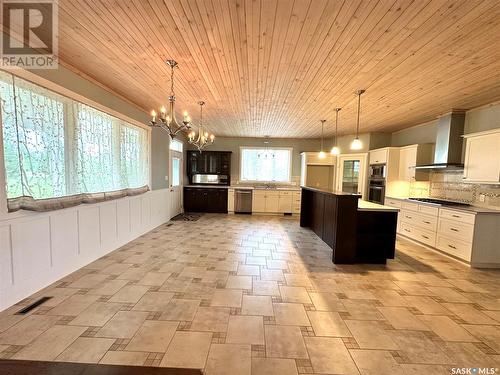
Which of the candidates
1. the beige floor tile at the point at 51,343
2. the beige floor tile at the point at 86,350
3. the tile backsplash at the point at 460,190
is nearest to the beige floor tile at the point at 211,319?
the beige floor tile at the point at 86,350

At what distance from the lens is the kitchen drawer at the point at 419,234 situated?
14.1 feet

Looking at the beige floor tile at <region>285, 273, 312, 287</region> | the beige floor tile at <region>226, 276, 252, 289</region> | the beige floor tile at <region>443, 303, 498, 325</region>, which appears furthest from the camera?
the beige floor tile at <region>285, 273, 312, 287</region>

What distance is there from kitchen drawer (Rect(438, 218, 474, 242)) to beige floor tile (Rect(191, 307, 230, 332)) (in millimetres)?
3909

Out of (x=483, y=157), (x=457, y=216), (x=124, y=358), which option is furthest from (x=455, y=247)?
(x=124, y=358)

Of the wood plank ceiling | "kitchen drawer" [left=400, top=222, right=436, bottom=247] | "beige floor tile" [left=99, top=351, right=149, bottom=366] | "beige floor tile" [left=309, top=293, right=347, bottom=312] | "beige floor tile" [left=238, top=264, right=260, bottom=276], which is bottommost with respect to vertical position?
"beige floor tile" [left=238, top=264, right=260, bottom=276]

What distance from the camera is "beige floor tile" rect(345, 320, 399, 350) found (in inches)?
74.0

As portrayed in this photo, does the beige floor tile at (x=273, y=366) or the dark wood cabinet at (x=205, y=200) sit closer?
the beige floor tile at (x=273, y=366)

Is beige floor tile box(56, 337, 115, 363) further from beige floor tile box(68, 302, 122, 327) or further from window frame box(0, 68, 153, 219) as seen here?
window frame box(0, 68, 153, 219)

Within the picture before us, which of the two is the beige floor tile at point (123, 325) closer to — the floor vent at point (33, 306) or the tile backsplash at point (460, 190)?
the floor vent at point (33, 306)

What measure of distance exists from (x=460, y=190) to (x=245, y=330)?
5034 millimetres

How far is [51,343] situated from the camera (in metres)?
1.81

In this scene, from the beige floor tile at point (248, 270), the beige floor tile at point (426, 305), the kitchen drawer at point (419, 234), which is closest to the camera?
the beige floor tile at point (426, 305)

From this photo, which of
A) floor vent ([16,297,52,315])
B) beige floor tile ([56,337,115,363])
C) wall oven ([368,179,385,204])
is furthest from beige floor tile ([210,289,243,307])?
wall oven ([368,179,385,204])

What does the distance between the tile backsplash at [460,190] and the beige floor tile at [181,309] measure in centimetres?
492
